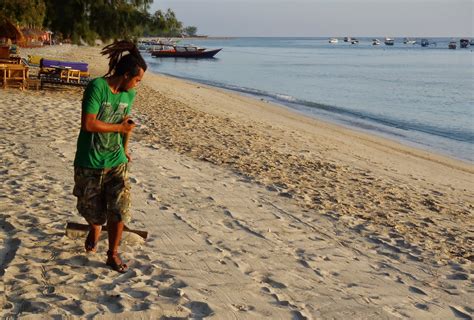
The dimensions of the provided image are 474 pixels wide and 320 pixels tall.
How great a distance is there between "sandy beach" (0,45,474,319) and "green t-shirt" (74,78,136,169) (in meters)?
0.78

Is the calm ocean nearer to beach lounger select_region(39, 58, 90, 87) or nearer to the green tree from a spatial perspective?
beach lounger select_region(39, 58, 90, 87)

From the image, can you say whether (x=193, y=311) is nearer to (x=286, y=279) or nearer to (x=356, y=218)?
(x=286, y=279)

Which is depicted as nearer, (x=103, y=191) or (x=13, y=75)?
(x=103, y=191)

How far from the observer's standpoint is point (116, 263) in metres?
4.06

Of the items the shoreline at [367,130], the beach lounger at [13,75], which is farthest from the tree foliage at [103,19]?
the shoreline at [367,130]

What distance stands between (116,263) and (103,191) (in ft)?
1.70

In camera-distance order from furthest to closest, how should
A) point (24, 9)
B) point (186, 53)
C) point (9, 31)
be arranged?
1. point (186, 53)
2. point (9, 31)
3. point (24, 9)

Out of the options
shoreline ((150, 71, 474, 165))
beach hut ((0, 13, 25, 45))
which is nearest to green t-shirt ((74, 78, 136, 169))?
shoreline ((150, 71, 474, 165))

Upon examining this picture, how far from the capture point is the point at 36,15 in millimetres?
16234

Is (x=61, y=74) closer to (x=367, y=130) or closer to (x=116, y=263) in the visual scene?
(x=367, y=130)

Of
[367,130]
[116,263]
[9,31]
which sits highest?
[9,31]

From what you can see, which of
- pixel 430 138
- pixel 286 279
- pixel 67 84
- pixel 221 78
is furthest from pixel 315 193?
pixel 221 78

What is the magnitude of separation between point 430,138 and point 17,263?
15646mm

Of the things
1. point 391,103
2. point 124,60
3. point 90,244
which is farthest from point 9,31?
point 124,60
